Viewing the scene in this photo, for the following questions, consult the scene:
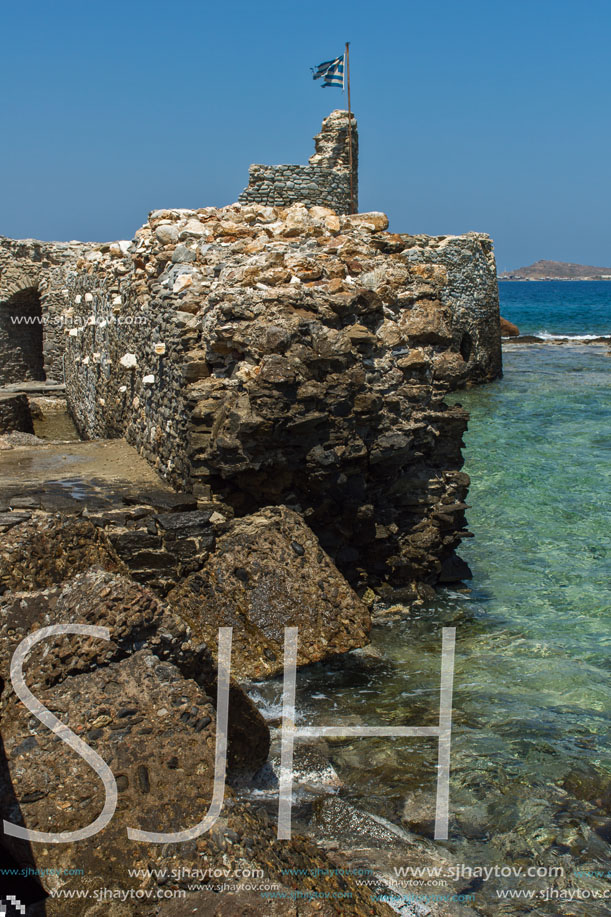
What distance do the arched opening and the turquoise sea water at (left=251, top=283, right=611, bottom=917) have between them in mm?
11402

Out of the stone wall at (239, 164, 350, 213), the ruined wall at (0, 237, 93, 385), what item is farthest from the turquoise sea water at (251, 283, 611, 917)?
the stone wall at (239, 164, 350, 213)

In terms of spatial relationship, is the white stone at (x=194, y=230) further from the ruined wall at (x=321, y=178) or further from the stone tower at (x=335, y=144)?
the stone tower at (x=335, y=144)

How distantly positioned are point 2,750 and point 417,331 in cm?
449

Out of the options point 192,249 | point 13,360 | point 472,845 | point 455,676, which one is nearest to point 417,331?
point 192,249

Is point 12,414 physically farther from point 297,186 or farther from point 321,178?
point 321,178

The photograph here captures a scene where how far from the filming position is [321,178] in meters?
20.7

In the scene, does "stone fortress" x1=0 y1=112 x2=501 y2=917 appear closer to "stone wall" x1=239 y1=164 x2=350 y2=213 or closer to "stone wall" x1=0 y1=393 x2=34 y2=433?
"stone wall" x1=0 y1=393 x2=34 y2=433

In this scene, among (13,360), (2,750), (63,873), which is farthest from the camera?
(13,360)

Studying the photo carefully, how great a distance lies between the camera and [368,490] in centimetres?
629

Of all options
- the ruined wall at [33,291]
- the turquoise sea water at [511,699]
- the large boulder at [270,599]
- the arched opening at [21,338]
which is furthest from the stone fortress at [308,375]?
the arched opening at [21,338]

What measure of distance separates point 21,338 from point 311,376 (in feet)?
44.6

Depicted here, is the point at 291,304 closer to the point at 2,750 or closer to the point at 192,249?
the point at 192,249

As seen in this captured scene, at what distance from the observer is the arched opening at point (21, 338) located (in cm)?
1708

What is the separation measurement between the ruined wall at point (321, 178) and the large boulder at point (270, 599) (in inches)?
616
